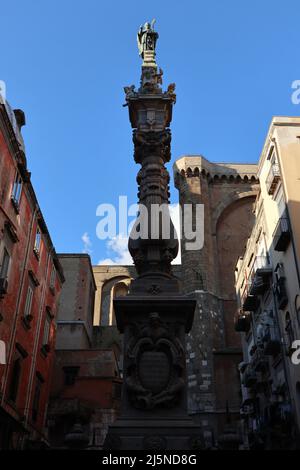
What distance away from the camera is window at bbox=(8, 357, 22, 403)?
17891 mm

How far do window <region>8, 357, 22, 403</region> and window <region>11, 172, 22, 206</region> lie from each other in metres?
6.24

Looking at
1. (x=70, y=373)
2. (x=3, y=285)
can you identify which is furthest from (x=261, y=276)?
(x=70, y=373)

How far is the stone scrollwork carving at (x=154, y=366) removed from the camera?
27.3ft

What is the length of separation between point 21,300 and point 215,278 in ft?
63.2

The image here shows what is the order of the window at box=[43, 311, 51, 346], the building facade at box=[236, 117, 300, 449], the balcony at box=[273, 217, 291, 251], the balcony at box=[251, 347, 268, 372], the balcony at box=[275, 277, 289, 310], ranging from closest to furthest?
the building facade at box=[236, 117, 300, 449] < the balcony at box=[273, 217, 291, 251] < the balcony at box=[275, 277, 289, 310] < the balcony at box=[251, 347, 268, 372] < the window at box=[43, 311, 51, 346]

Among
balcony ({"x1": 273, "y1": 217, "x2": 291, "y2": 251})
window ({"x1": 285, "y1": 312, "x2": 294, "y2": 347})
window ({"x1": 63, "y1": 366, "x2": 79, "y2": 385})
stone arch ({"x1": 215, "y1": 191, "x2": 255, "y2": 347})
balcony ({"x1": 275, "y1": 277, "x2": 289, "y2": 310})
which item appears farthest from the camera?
stone arch ({"x1": 215, "y1": 191, "x2": 255, "y2": 347})

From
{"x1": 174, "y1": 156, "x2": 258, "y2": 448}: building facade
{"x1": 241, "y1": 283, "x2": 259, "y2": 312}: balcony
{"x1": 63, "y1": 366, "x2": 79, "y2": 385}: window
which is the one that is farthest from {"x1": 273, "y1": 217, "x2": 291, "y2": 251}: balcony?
{"x1": 63, "y1": 366, "x2": 79, "y2": 385}: window

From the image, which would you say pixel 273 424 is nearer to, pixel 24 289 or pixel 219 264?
pixel 24 289

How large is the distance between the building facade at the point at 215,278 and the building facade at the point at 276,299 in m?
4.28

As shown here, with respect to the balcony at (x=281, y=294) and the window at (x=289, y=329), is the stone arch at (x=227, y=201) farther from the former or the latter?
the window at (x=289, y=329)

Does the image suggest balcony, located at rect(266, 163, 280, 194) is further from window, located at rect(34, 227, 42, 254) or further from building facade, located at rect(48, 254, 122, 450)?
building facade, located at rect(48, 254, 122, 450)

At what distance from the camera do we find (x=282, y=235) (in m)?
18.3

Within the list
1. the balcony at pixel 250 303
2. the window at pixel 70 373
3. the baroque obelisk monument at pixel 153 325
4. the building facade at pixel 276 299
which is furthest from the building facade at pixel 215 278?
the baroque obelisk monument at pixel 153 325
